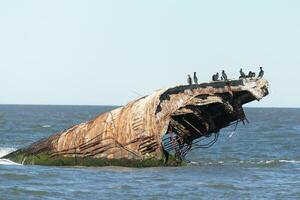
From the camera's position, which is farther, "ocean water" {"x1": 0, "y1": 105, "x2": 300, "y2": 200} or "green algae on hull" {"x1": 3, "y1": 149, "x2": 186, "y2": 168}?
"green algae on hull" {"x1": 3, "y1": 149, "x2": 186, "y2": 168}

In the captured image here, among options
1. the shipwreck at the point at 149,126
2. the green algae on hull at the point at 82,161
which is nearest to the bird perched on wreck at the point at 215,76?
the shipwreck at the point at 149,126

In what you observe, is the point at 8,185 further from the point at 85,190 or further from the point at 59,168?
the point at 59,168

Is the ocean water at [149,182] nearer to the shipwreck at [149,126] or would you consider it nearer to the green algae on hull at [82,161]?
the green algae on hull at [82,161]

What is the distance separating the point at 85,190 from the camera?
19.8m

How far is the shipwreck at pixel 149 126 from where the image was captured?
81.8ft

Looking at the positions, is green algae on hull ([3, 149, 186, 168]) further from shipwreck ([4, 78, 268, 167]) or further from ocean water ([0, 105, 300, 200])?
ocean water ([0, 105, 300, 200])

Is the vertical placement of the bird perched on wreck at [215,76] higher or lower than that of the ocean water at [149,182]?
higher

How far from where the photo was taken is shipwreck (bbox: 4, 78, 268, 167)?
24.9m

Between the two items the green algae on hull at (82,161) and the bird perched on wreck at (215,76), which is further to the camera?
the bird perched on wreck at (215,76)

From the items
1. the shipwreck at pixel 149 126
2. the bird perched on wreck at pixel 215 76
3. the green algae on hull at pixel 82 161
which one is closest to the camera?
the shipwreck at pixel 149 126

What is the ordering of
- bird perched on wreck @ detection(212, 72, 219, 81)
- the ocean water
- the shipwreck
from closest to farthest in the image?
the ocean water, the shipwreck, bird perched on wreck @ detection(212, 72, 219, 81)

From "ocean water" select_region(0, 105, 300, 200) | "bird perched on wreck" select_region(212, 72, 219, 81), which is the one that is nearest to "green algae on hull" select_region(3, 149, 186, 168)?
"ocean water" select_region(0, 105, 300, 200)

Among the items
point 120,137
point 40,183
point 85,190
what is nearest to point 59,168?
point 120,137

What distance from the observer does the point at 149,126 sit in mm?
24766
